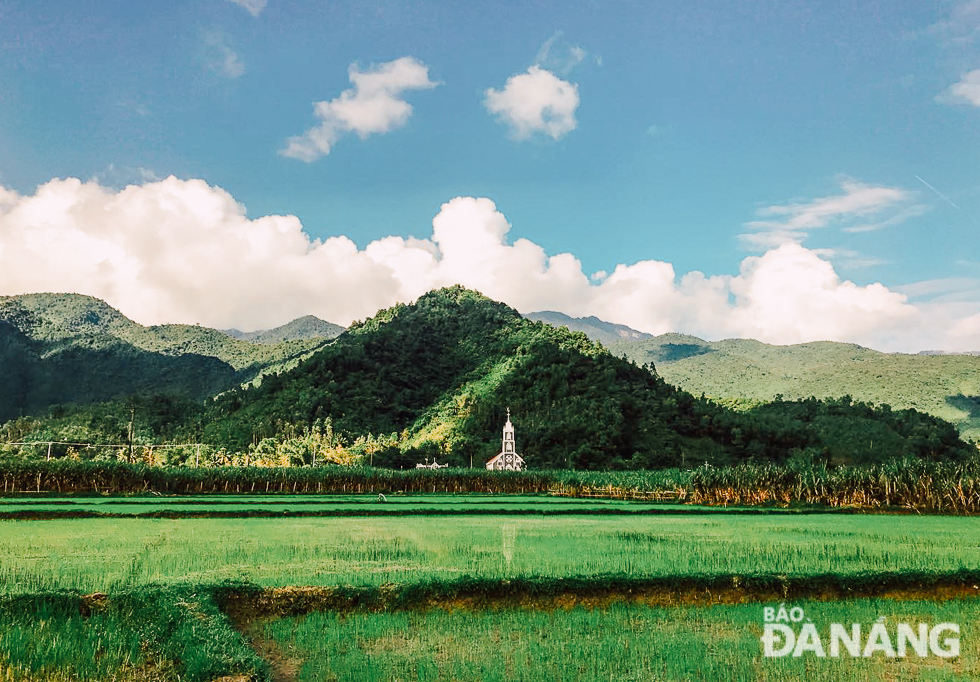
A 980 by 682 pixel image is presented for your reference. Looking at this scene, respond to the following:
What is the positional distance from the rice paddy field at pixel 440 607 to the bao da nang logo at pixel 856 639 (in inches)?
5.7

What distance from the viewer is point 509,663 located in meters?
7.03

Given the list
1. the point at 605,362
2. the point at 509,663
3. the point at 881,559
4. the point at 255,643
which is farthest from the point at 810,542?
the point at 605,362

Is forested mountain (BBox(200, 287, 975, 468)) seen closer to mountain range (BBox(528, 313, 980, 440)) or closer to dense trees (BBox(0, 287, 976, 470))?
dense trees (BBox(0, 287, 976, 470))

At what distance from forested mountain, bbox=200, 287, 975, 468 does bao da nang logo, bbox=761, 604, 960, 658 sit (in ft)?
215

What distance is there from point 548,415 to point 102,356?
303ft

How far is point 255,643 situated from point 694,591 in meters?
6.10

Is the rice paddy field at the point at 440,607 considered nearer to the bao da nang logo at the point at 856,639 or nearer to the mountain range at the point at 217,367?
the bao da nang logo at the point at 856,639

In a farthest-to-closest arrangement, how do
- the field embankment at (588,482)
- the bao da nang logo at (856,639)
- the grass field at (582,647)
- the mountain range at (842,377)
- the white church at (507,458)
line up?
the mountain range at (842,377) < the white church at (507,458) < the field embankment at (588,482) < the bao da nang logo at (856,639) < the grass field at (582,647)

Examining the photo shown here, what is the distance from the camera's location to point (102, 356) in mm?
134125

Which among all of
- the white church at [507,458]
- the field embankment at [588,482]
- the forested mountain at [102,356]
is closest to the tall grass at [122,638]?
the field embankment at [588,482]

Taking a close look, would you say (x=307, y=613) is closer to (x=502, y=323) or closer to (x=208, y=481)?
(x=208, y=481)

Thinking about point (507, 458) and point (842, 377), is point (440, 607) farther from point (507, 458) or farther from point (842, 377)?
point (842, 377)

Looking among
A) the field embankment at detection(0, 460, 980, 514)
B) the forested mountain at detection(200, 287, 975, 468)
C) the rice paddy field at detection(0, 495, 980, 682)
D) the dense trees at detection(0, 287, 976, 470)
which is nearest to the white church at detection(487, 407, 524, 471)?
the dense trees at detection(0, 287, 976, 470)

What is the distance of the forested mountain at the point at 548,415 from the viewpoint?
269 ft
